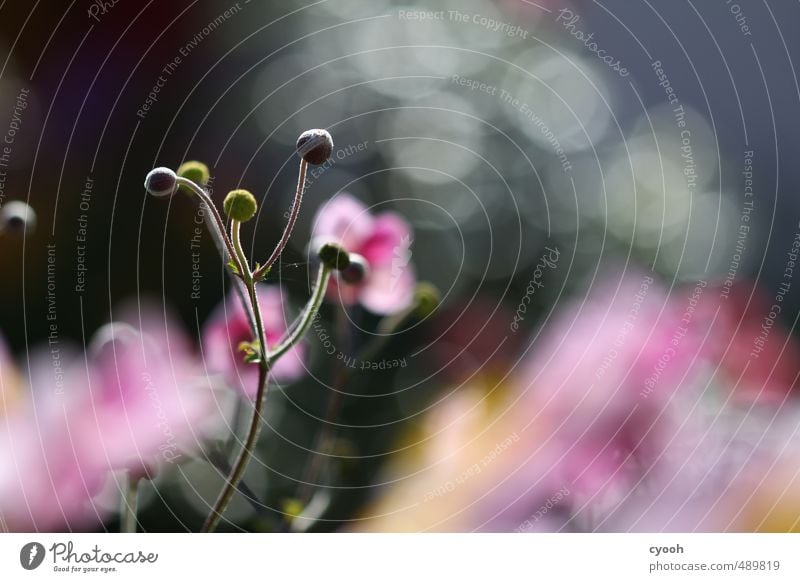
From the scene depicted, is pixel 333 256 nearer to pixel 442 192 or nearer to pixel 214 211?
pixel 214 211

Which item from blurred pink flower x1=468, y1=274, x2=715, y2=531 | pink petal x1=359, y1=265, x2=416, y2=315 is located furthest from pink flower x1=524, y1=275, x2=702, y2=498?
pink petal x1=359, y1=265, x2=416, y2=315

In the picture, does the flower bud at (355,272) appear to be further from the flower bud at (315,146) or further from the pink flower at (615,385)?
the pink flower at (615,385)

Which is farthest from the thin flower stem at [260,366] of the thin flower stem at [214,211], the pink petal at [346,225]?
the pink petal at [346,225]

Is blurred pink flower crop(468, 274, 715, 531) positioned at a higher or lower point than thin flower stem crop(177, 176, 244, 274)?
lower

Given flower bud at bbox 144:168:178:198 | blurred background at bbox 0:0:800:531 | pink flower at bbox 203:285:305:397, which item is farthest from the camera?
blurred background at bbox 0:0:800:531

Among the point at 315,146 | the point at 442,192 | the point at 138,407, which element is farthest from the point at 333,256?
the point at 442,192

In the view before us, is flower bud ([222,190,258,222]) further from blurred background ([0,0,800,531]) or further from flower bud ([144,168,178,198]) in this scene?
blurred background ([0,0,800,531])
